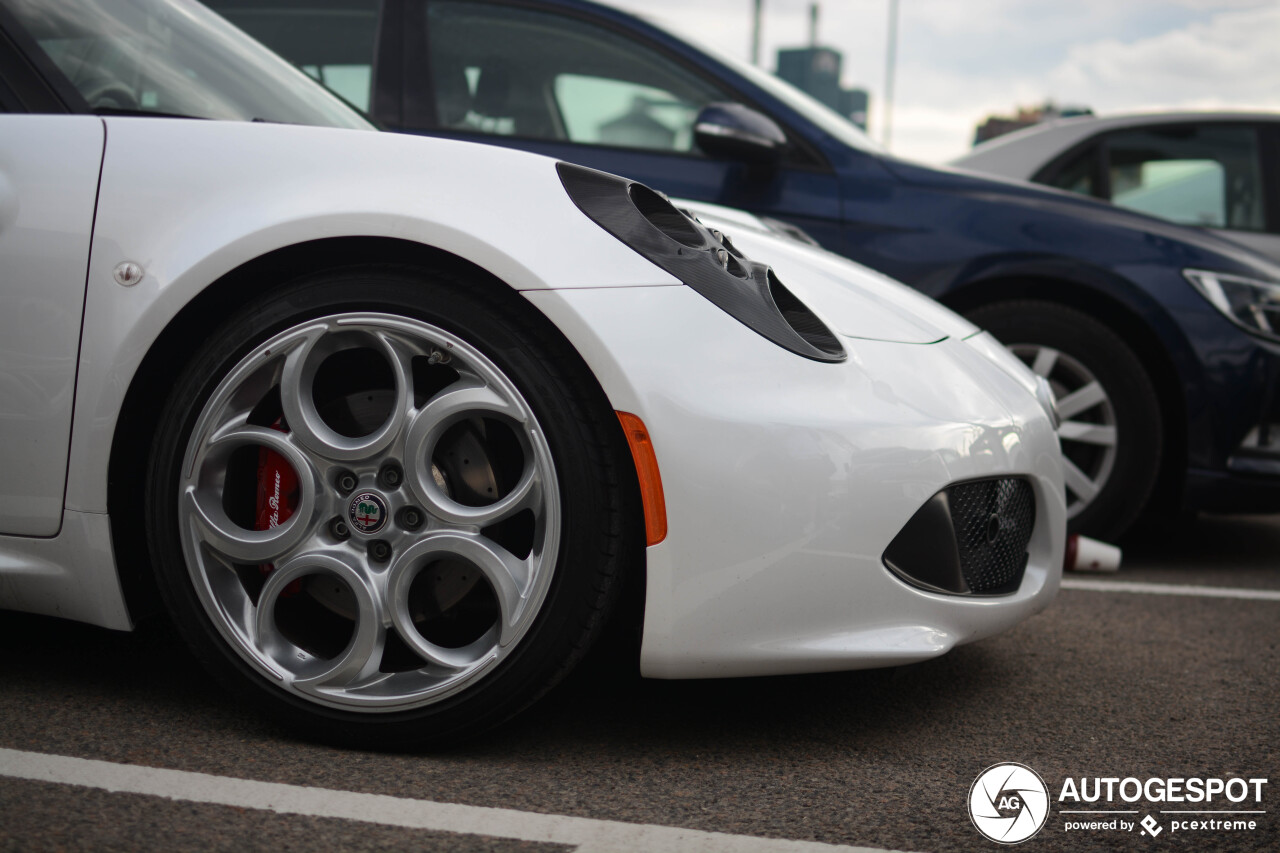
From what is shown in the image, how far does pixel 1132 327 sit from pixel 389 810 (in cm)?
282

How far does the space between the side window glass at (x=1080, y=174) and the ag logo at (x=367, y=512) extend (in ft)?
12.8

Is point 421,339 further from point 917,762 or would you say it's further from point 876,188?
point 876,188

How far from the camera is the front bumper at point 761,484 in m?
1.67

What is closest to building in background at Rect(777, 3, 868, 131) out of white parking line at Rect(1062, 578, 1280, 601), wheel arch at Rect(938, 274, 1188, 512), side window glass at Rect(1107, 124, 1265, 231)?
side window glass at Rect(1107, 124, 1265, 231)

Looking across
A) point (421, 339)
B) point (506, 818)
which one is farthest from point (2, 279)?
point (506, 818)

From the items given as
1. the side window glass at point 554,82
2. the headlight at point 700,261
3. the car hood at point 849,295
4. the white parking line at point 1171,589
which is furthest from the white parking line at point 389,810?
the side window glass at point 554,82

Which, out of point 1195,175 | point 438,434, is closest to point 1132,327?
point 1195,175

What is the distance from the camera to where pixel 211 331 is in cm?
187

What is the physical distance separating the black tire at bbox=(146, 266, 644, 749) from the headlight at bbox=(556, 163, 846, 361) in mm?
216

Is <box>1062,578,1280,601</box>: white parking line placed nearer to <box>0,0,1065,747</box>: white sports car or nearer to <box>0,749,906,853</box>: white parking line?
<box>0,0,1065,747</box>: white sports car

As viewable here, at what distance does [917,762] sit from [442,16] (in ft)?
9.14

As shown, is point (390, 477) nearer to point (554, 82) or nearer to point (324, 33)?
point (554, 82)

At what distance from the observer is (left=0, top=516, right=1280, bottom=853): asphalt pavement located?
152cm

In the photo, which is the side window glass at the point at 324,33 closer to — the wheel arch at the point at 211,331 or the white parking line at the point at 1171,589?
the wheel arch at the point at 211,331
